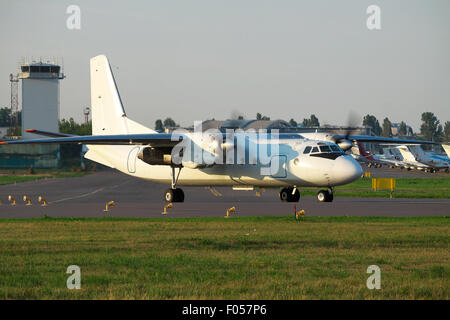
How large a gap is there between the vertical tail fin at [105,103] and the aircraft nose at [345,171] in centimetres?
1439

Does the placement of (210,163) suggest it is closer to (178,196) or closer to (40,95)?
(178,196)

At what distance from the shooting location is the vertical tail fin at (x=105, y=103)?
4188 cm

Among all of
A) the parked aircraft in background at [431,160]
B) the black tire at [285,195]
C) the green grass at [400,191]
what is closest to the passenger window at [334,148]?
the black tire at [285,195]

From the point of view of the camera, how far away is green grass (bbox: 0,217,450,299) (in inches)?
467

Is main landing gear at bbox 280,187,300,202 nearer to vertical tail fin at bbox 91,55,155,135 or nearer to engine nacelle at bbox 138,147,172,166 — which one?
engine nacelle at bbox 138,147,172,166

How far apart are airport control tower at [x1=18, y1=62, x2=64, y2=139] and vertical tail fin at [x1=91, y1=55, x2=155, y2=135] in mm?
74566

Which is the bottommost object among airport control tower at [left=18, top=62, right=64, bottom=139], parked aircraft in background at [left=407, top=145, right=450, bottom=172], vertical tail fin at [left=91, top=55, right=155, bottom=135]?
parked aircraft in background at [left=407, top=145, right=450, bottom=172]

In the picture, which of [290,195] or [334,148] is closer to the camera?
[334,148]

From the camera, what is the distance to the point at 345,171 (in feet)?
108

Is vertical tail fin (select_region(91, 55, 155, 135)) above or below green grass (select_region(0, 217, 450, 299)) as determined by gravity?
above

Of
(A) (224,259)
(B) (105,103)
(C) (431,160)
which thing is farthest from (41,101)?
(A) (224,259)

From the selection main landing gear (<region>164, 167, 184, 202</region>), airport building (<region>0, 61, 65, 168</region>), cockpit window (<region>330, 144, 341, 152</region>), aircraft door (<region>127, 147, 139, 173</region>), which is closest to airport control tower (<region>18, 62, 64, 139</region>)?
airport building (<region>0, 61, 65, 168</region>)

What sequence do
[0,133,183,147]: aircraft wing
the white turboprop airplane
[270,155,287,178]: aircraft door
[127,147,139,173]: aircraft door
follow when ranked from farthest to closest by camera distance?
[127,147,139,173]: aircraft door
[270,155,287,178]: aircraft door
[0,133,183,147]: aircraft wing
the white turboprop airplane

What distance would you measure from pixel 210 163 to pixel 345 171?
7.67 metres
